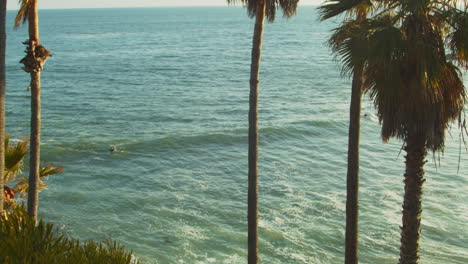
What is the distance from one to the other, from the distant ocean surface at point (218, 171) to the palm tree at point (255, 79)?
5099 millimetres

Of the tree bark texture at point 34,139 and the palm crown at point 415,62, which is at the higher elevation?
the palm crown at point 415,62

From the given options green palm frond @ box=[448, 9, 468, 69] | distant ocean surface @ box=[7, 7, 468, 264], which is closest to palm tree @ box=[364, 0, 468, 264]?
green palm frond @ box=[448, 9, 468, 69]

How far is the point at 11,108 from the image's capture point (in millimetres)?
48688

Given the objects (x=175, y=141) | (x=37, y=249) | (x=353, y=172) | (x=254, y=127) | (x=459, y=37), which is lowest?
(x=175, y=141)

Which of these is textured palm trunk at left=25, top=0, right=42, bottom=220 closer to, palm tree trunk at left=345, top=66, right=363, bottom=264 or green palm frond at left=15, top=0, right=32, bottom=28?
green palm frond at left=15, top=0, right=32, bottom=28

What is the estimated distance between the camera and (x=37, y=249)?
841cm

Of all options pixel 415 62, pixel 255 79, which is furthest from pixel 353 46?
pixel 255 79

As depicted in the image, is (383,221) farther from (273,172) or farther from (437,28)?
(437,28)

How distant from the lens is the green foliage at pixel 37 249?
7.86 meters

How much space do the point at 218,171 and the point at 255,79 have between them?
20.5m

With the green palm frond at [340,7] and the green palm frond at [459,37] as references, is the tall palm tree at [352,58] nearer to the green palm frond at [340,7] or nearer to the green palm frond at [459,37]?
the green palm frond at [340,7]

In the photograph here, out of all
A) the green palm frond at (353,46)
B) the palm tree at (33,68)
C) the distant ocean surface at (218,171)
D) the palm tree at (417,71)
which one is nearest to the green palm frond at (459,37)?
the palm tree at (417,71)

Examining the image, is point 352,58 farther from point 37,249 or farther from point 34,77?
point 34,77

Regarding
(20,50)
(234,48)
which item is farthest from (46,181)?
(234,48)
